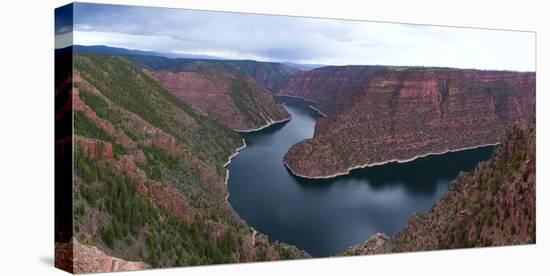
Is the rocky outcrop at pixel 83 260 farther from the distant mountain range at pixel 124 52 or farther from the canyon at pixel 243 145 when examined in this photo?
the distant mountain range at pixel 124 52

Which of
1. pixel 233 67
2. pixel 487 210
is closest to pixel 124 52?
pixel 233 67

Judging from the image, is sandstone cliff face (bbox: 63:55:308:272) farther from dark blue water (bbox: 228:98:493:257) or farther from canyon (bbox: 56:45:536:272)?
dark blue water (bbox: 228:98:493:257)

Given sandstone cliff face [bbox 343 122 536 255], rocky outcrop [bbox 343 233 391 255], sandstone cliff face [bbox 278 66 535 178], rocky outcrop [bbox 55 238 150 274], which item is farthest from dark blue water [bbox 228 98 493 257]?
rocky outcrop [bbox 55 238 150 274]

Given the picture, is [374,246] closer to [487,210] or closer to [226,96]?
[487,210]

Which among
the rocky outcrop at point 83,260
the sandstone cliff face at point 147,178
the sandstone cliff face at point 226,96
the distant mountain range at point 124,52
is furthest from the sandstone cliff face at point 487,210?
the rocky outcrop at point 83,260

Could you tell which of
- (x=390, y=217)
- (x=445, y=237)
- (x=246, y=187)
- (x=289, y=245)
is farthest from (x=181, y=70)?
(x=445, y=237)

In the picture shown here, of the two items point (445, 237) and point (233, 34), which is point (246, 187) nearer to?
point (233, 34)
